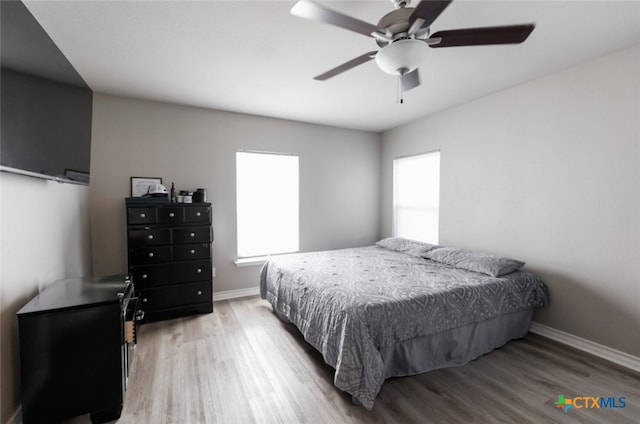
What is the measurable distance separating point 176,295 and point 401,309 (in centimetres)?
248

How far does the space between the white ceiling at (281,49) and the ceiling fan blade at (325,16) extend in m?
0.35

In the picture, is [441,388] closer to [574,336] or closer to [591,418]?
[591,418]

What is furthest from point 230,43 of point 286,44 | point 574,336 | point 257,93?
point 574,336

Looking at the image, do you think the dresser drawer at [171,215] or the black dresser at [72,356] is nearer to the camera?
the black dresser at [72,356]

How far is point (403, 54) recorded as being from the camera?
159 cm

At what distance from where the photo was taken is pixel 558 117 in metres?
2.70

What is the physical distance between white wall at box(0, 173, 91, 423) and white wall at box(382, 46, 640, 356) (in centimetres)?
412

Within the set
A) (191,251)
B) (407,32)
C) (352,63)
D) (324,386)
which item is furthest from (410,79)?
(191,251)

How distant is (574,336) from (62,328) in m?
3.96

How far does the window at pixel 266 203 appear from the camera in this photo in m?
3.99

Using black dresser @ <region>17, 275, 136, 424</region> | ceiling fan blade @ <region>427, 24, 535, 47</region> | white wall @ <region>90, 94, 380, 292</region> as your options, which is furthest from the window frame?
black dresser @ <region>17, 275, 136, 424</region>

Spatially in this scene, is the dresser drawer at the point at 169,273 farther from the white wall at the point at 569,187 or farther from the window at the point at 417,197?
the white wall at the point at 569,187

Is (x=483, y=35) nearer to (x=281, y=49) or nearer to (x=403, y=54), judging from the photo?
(x=403, y=54)

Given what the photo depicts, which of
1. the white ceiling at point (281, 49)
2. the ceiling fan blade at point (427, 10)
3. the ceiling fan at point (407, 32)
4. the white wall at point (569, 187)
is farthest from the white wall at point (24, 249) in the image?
the white wall at point (569, 187)
